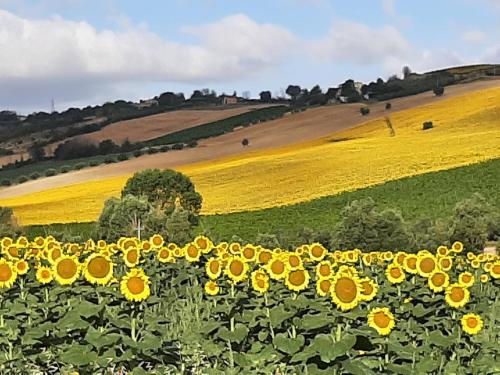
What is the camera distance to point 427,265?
267 inches

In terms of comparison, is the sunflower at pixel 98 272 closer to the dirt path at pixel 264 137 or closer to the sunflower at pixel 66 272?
the sunflower at pixel 66 272

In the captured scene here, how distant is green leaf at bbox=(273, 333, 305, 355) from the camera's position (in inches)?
169

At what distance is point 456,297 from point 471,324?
0.30 metres

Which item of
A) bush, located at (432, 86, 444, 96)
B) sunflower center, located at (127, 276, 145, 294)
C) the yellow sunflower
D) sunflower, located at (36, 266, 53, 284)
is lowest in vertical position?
the yellow sunflower

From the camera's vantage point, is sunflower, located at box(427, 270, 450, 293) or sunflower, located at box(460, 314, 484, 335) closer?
sunflower, located at box(460, 314, 484, 335)

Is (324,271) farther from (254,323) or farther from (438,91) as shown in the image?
(438,91)

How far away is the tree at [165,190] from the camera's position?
32.2 m

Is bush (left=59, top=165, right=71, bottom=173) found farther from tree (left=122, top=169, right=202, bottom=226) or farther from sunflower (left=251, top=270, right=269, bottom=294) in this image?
sunflower (left=251, top=270, right=269, bottom=294)

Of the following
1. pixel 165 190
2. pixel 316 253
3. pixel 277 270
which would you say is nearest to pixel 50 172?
pixel 165 190

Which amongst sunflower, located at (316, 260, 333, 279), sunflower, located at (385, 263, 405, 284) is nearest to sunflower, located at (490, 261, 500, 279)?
sunflower, located at (385, 263, 405, 284)

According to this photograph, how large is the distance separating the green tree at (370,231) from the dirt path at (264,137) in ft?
95.1

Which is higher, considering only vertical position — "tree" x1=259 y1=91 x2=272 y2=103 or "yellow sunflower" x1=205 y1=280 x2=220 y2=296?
"tree" x1=259 y1=91 x2=272 y2=103

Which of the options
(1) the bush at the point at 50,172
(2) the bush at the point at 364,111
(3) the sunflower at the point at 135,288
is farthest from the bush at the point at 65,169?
(3) the sunflower at the point at 135,288

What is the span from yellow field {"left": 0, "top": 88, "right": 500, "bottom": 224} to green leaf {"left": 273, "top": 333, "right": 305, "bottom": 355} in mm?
32113
